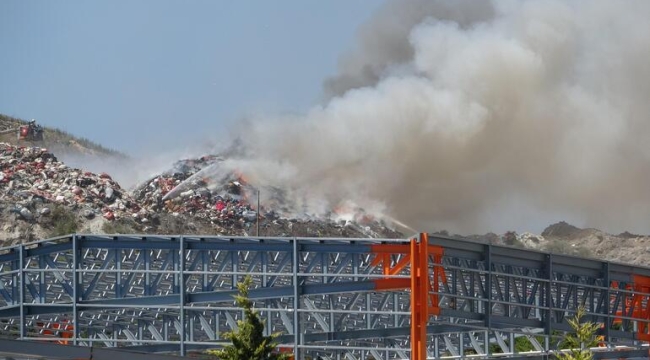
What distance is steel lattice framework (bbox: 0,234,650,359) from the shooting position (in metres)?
46.6

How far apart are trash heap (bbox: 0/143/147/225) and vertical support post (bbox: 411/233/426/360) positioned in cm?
5632

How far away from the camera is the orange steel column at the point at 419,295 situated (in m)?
43.5

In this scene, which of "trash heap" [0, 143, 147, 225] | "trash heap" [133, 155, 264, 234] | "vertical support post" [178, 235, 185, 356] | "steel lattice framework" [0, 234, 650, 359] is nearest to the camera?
"steel lattice framework" [0, 234, 650, 359]

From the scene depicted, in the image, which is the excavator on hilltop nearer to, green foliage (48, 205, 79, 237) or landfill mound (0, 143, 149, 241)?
landfill mound (0, 143, 149, 241)

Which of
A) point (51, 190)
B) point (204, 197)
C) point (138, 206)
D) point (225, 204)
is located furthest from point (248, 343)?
point (204, 197)

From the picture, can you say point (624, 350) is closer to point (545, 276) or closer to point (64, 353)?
point (545, 276)

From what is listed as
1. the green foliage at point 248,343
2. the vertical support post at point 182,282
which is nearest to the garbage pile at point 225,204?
the vertical support post at point 182,282

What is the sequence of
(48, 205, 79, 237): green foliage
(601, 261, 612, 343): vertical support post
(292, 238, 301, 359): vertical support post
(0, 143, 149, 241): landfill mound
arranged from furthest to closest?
(0, 143, 149, 241): landfill mound → (48, 205, 79, 237): green foliage → (601, 261, 612, 343): vertical support post → (292, 238, 301, 359): vertical support post

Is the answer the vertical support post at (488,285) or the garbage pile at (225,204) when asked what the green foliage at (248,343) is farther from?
the garbage pile at (225,204)

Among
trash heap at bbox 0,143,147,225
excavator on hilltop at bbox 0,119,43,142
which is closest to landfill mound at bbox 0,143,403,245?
trash heap at bbox 0,143,147,225

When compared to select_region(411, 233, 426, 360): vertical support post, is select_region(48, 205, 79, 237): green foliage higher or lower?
higher

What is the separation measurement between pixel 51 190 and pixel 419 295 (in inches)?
2451

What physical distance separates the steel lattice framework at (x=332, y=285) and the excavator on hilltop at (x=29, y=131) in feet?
244

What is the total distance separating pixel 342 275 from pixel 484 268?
169 inches
